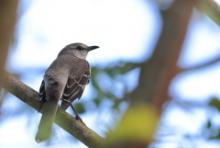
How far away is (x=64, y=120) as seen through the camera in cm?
539

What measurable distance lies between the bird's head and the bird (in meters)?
0.36

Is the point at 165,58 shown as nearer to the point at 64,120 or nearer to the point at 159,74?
the point at 159,74

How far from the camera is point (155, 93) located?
1032mm

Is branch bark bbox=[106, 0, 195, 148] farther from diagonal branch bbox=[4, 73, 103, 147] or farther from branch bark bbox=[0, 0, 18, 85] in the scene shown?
diagonal branch bbox=[4, 73, 103, 147]

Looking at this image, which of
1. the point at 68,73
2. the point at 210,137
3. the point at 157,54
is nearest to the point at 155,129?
the point at 157,54

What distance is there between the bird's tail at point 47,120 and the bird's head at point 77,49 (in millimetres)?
3434

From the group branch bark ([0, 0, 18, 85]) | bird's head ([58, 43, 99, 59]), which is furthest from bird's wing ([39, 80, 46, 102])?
branch bark ([0, 0, 18, 85])

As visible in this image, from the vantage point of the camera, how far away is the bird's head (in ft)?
32.4

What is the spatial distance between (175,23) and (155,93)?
0.16 meters

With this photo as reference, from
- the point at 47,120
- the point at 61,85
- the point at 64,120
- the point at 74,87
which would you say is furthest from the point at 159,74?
the point at 74,87

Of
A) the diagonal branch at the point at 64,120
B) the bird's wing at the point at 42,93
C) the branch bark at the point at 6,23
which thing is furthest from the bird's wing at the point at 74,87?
the branch bark at the point at 6,23

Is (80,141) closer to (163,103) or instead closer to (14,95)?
(14,95)

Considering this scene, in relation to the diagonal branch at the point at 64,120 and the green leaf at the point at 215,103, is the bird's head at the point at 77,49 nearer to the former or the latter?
the diagonal branch at the point at 64,120

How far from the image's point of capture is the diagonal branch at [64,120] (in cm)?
452
